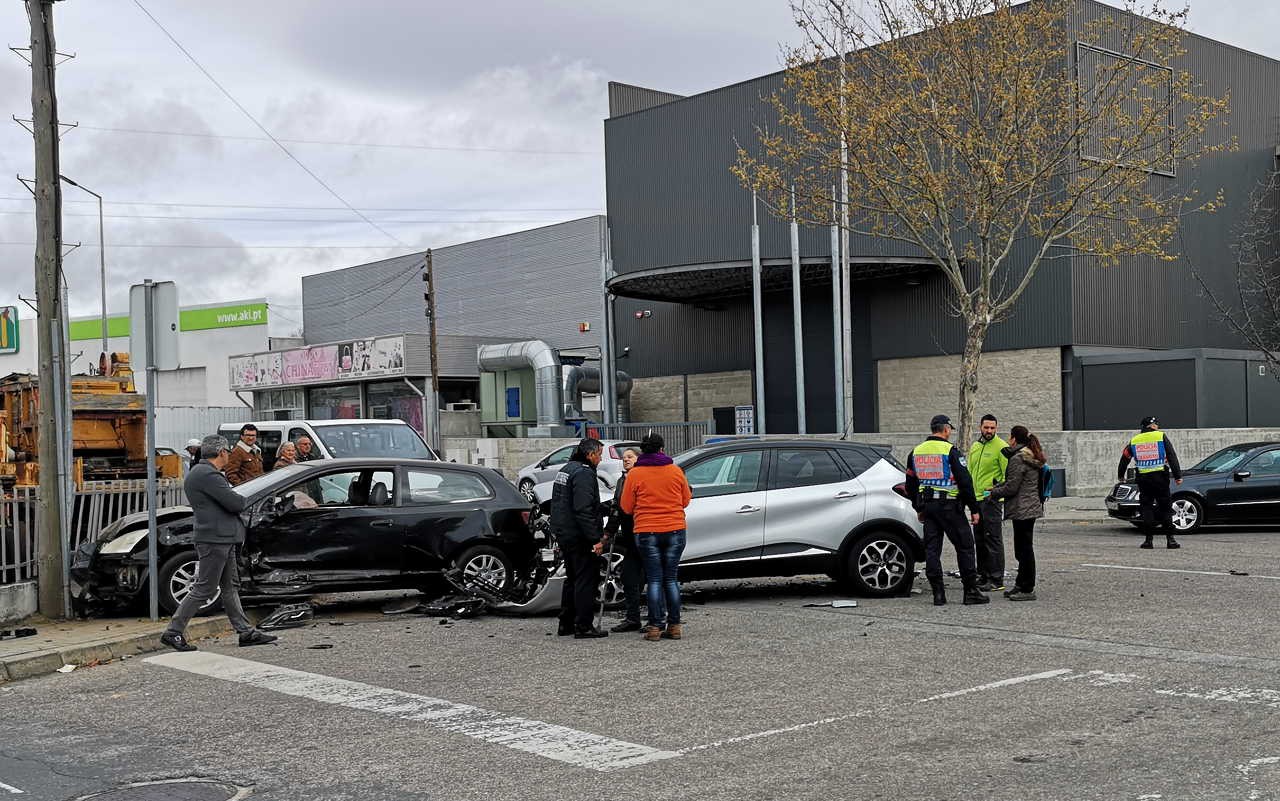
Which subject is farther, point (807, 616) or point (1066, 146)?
point (1066, 146)

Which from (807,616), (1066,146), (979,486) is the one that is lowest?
(807,616)

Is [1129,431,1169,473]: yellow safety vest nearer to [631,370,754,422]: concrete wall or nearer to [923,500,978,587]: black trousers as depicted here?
[923,500,978,587]: black trousers

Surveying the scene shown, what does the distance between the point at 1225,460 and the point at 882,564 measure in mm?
10543

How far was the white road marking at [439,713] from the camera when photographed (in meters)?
6.60

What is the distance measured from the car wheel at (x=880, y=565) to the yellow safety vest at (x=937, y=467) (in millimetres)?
925

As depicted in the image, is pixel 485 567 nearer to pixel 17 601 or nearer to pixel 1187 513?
pixel 17 601

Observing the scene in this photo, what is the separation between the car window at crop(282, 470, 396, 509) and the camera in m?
11.8

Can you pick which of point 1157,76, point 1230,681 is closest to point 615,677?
point 1230,681

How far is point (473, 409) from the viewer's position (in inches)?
1823

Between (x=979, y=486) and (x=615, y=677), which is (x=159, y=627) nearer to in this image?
(x=615, y=677)

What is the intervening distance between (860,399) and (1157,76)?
14.4 metres

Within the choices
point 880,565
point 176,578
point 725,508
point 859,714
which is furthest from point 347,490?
point 859,714

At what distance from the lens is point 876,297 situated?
3622 centimetres

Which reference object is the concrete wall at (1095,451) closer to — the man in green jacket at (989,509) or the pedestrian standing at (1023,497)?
the man in green jacket at (989,509)
